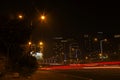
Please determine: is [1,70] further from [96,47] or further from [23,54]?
[96,47]

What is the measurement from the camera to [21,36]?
28484 millimetres

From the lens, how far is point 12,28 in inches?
1070

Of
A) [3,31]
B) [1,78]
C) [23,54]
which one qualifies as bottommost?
[1,78]

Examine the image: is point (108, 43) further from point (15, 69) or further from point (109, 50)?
point (15, 69)

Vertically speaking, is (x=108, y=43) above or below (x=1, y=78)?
above

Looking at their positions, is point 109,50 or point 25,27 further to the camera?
point 109,50

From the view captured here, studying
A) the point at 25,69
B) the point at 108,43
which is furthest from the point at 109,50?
the point at 25,69

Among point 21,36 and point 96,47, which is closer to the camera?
point 21,36

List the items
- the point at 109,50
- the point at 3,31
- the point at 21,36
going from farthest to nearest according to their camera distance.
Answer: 1. the point at 109,50
2. the point at 21,36
3. the point at 3,31

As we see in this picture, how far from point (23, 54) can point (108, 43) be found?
143889 mm

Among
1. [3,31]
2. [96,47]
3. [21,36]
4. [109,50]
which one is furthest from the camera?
[96,47]

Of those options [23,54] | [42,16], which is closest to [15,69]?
[23,54]

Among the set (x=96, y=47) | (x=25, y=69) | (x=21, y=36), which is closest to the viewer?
(x=21, y=36)

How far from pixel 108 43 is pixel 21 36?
5702 inches
